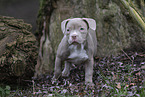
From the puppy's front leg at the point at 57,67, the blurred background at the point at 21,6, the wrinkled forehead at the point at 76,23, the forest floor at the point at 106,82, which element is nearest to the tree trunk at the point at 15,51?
the forest floor at the point at 106,82

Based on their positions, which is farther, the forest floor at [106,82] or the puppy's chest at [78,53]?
the puppy's chest at [78,53]

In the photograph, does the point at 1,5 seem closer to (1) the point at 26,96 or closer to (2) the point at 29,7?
(2) the point at 29,7

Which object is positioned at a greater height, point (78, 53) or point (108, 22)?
point (108, 22)

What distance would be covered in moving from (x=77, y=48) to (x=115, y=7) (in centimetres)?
209

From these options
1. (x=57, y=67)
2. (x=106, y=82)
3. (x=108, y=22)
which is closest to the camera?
(x=106, y=82)

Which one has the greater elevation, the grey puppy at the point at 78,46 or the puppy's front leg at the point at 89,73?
the grey puppy at the point at 78,46

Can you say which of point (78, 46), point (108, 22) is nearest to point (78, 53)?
point (78, 46)

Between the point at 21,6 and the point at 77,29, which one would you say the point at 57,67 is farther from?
the point at 21,6

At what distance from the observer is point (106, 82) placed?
3104 millimetres

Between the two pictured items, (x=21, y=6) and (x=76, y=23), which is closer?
(x=76, y=23)

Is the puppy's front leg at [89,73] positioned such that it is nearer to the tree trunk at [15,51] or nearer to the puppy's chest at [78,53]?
the puppy's chest at [78,53]

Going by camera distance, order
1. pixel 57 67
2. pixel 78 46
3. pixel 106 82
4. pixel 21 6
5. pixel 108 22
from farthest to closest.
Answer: pixel 21 6 → pixel 108 22 → pixel 57 67 → pixel 78 46 → pixel 106 82

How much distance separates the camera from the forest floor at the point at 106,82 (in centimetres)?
285

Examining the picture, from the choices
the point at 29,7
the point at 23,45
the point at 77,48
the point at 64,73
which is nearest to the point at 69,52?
the point at 77,48
